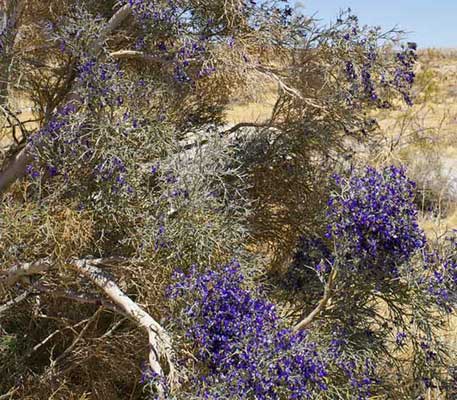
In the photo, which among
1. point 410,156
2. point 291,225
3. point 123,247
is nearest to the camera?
point 123,247

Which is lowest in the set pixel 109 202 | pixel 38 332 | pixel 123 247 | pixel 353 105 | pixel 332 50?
pixel 38 332

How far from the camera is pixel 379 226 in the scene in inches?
144

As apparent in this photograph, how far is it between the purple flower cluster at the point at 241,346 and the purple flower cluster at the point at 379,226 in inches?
23.7

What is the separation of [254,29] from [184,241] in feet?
6.23

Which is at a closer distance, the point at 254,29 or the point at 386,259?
the point at 386,259

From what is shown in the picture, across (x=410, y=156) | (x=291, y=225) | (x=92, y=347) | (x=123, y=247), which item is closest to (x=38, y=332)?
(x=92, y=347)

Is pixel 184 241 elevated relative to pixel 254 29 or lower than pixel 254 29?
lower

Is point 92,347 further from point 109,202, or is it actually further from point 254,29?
point 254,29

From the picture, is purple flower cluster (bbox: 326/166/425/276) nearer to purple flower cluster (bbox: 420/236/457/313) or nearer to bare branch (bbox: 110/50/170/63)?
purple flower cluster (bbox: 420/236/457/313)

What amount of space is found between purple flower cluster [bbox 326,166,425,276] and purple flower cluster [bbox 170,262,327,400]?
1.97ft

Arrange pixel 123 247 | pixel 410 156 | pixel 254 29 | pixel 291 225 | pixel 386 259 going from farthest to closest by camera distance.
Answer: pixel 410 156, pixel 291 225, pixel 254 29, pixel 123 247, pixel 386 259

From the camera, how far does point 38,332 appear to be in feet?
16.3

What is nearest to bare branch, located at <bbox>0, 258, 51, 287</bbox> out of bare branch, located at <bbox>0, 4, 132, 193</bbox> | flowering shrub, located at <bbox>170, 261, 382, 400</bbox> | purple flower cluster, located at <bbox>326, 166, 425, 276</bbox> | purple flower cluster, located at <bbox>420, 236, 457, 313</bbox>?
bare branch, located at <bbox>0, 4, 132, 193</bbox>

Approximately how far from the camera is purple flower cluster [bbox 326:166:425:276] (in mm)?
3654
